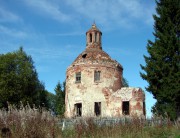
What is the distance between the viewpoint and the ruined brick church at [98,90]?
95.3 ft

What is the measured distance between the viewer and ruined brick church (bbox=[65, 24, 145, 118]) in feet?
95.3

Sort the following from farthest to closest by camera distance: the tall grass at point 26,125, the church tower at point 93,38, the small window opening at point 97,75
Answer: the church tower at point 93,38 → the small window opening at point 97,75 → the tall grass at point 26,125

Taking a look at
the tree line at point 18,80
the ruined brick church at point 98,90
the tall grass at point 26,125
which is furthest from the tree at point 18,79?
the tall grass at point 26,125

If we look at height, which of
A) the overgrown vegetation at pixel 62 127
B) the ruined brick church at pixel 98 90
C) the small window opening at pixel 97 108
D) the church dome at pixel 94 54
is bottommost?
the overgrown vegetation at pixel 62 127

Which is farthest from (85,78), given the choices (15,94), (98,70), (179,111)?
(179,111)

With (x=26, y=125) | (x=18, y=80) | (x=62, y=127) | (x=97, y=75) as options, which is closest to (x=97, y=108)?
(x=97, y=75)

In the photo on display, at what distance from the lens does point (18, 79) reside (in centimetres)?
3484

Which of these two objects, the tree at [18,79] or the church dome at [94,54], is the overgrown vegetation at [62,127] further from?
the tree at [18,79]

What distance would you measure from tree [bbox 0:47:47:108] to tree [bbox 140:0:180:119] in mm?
16933

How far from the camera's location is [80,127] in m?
10.1

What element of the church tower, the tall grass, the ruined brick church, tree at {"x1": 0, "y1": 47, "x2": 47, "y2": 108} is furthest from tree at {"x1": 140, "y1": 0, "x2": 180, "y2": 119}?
tree at {"x1": 0, "y1": 47, "x2": 47, "y2": 108}

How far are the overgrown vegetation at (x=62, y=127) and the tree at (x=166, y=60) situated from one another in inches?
316

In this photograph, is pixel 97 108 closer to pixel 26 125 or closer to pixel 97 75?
pixel 97 75

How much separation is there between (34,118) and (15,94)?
26.0m
